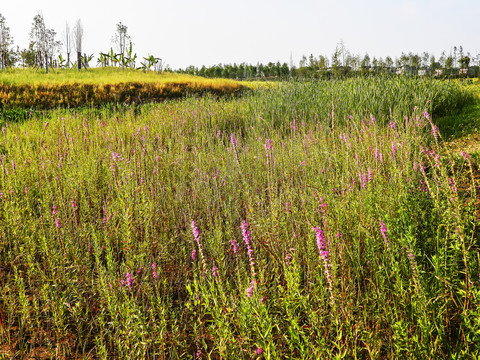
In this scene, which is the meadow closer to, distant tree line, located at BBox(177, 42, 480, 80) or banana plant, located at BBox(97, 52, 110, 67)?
distant tree line, located at BBox(177, 42, 480, 80)

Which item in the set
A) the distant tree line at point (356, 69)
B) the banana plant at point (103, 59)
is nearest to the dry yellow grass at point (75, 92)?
the distant tree line at point (356, 69)

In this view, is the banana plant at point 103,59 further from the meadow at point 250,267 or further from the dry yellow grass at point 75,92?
the meadow at point 250,267

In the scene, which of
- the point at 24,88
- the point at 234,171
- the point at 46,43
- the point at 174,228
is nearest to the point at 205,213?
the point at 174,228

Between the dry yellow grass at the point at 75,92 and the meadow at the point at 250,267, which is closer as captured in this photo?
the meadow at the point at 250,267

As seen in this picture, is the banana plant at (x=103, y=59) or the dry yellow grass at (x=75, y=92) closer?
the dry yellow grass at (x=75, y=92)

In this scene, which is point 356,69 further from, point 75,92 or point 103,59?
point 103,59

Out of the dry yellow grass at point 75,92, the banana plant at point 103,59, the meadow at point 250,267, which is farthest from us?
the banana plant at point 103,59

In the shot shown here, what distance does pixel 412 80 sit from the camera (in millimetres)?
8500

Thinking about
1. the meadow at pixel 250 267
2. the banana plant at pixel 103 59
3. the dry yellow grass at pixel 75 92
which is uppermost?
the banana plant at pixel 103 59

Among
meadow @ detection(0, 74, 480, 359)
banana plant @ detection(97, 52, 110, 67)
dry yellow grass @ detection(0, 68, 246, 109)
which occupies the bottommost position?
meadow @ detection(0, 74, 480, 359)

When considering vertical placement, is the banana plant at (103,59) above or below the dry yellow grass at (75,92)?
above

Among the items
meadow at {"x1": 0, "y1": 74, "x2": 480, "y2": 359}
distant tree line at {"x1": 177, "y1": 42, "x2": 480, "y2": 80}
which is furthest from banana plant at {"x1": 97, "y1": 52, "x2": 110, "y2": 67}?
meadow at {"x1": 0, "y1": 74, "x2": 480, "y2": 359}

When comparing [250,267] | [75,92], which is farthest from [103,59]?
[250,267]

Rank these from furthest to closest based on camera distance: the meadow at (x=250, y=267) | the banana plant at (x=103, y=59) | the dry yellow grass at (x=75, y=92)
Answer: the banana plant at (x=103, y=59)
the dry yellow grass at (x=75, y=92)
the meadow at (x=250, y=267)
